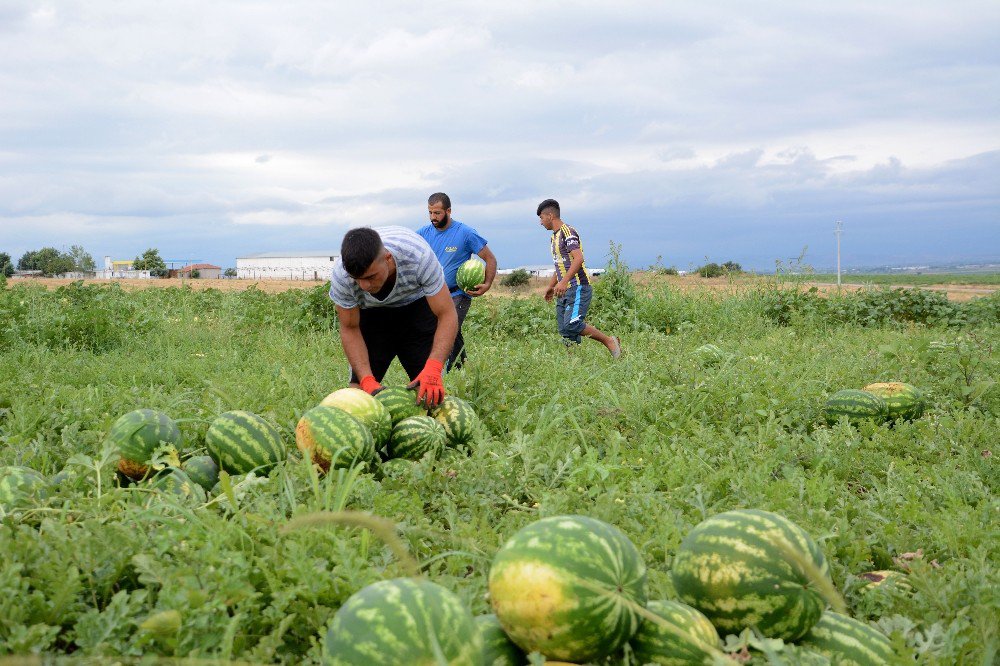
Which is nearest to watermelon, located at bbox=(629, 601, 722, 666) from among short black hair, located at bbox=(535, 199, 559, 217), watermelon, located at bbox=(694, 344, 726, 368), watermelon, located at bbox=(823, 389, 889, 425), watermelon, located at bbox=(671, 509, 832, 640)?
watermelon, located at bbox=(671, 509, 832, 640)

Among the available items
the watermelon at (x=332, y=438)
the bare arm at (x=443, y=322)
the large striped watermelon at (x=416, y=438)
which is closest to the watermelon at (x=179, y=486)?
the watermelon at (x=332, y=438)

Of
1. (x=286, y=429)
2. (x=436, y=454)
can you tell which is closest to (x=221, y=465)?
(x=286, y=429)

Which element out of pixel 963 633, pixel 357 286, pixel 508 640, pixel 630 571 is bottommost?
pixel 963 633

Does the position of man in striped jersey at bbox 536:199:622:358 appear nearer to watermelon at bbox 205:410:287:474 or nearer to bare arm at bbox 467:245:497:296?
bare arm at bbox 467:245:497:296

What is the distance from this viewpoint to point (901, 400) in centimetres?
582

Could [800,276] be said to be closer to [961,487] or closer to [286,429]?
[961,487]

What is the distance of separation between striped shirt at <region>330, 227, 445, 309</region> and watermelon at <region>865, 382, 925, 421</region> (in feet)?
11.5

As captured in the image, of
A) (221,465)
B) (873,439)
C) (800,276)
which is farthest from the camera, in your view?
(800,276)

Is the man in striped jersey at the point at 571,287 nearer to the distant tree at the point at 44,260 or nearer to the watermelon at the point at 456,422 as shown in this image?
the watermelon at the point at 456,422

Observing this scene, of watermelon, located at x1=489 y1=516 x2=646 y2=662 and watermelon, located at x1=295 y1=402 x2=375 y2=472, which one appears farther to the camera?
watermelon, located at x1=295 y1=402 x2=375 y2=472

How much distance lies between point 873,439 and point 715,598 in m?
3.26

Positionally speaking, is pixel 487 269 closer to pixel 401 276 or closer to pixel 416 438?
pixel 401 276

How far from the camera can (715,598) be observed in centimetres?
222

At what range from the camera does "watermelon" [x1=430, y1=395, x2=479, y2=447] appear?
15.0 feet
